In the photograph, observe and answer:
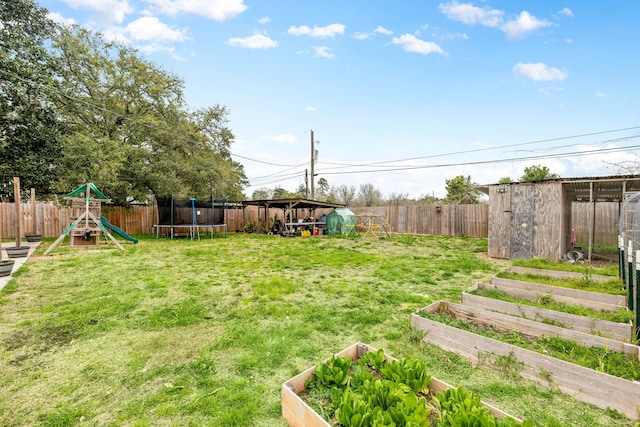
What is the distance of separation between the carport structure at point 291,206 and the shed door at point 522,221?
864 cm

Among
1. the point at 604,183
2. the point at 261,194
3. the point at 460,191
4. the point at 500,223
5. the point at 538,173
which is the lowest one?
the point at 500,223

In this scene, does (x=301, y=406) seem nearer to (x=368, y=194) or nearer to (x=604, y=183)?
(x=604, y=183)

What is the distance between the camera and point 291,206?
14727 mm

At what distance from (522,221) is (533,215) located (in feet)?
1.02

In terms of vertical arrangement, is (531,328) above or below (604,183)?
below

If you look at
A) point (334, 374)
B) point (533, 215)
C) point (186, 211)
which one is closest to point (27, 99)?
point (186, 211)

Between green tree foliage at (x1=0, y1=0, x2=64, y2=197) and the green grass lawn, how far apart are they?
30.9ft

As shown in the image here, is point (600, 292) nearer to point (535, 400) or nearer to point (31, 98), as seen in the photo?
point (535, 400)


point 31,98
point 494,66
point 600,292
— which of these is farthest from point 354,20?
point 31,98

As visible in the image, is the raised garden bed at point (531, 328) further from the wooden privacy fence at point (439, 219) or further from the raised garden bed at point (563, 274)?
the wooden privacy fence at point (439, 219)

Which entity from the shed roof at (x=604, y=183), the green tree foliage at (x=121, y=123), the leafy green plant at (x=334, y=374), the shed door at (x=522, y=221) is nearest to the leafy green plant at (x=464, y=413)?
the leafy green plant at (x=334, y=374)

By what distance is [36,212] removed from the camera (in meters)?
11.9

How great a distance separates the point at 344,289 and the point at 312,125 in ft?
53.9

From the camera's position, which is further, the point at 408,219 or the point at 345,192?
the point at 345,192
